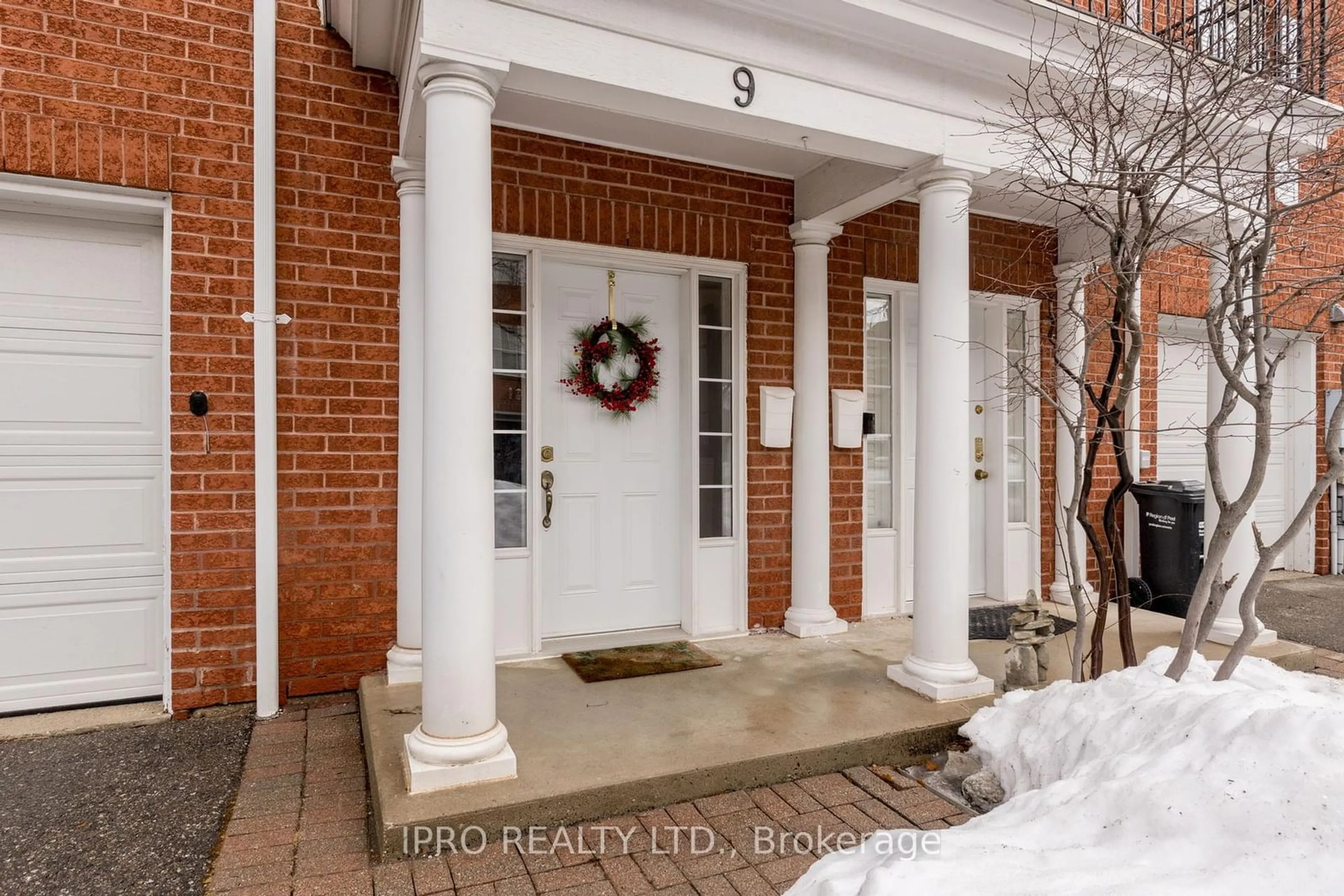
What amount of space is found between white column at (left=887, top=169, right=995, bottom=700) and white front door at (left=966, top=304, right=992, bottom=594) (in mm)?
1832

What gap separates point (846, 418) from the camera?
4.38m

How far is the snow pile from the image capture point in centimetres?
156

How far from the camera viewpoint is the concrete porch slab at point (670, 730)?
93.3 inches

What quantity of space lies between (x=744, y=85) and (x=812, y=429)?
1942 millimetres

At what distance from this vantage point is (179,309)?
3.19 metres

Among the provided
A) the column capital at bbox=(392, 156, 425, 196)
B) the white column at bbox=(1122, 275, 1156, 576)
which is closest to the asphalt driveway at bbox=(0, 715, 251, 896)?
the column capital at bbox=(392, 156, 425, 196)

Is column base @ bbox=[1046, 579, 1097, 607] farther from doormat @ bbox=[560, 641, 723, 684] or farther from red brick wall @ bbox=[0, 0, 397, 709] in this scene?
red brick wall @ bbox=[0, 0, 397, 709]

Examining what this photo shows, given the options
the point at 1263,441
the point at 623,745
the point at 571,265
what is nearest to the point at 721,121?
the point at 571,265

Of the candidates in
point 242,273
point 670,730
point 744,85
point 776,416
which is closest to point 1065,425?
point 776,416

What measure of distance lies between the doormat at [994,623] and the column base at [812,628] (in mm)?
737

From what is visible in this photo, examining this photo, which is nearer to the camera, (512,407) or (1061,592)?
(512,407)

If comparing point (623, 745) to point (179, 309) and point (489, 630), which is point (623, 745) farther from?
point (179, 309)

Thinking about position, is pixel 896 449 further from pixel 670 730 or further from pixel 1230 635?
pixel 670 730

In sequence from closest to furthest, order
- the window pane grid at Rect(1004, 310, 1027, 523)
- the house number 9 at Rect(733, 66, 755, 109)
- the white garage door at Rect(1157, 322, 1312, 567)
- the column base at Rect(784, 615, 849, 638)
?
1. the house number 9 at Rect(733, 66, 755, 109)
2. the column base at Rect(784, 615, 849, 638)
3. the window pane grid at Rect(1004, 310, 1027, 523)
4. the white garage door at Rect(1157, 322, 1312, 567)
